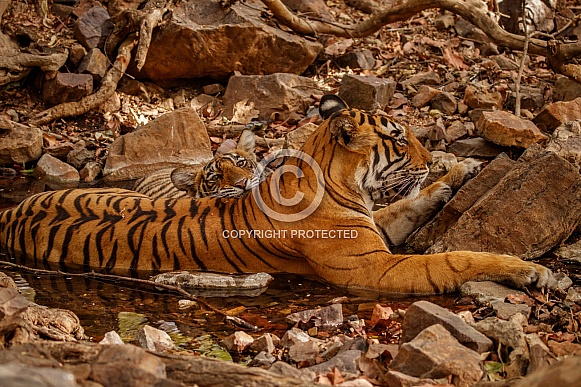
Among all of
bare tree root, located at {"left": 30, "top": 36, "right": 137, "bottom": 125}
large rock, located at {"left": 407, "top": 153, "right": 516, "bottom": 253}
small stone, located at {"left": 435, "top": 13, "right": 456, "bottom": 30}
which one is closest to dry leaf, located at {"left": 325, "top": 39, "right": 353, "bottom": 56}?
small stone, located at {"left": 435, "top": 13, "right": 456, "bottom": 30}

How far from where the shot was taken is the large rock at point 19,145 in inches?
365

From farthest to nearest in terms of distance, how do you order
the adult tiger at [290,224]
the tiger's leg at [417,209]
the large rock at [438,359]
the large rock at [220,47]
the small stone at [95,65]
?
the large rock at [220,47] → the small stone at [95,65] → the tiger's leg at [417,209] → the adult tiger at [290,224] → the large rock at [438,359]

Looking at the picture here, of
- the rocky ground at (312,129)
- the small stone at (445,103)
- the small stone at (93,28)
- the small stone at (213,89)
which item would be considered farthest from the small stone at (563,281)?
the small stone at (93,28)

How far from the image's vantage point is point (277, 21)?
11594 millimetres

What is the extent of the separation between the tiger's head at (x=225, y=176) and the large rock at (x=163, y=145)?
6.34ft

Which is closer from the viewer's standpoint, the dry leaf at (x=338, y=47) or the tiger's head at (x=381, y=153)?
the tiger's head at (x=381, y=153)

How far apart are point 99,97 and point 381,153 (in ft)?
18.7

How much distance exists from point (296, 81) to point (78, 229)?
5.01 m

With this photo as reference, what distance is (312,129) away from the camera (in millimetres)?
8805

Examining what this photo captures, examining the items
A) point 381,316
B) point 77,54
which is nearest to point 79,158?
point 77,54

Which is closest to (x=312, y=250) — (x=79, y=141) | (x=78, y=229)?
(x=78, y=229)

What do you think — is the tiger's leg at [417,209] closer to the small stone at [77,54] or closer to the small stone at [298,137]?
the small stone at [298,137]

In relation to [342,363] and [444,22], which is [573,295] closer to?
[342,363]

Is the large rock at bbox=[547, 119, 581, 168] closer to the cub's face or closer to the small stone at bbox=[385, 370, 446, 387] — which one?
the cub's face
